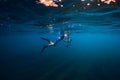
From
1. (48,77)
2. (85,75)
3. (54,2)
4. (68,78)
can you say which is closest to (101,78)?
(85,75)

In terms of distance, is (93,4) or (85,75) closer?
(93,4)

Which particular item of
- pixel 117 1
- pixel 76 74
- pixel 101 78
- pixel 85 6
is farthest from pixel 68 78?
pixel 117 1

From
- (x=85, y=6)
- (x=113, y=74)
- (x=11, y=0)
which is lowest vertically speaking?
(x=113, y=74)

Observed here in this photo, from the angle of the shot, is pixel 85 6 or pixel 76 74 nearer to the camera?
pixel 85 6

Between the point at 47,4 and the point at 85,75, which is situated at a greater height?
the point at 47,4

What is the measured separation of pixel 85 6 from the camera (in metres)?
13.6

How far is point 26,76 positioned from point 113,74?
9.15m

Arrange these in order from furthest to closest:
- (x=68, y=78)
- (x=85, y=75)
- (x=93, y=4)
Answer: (x=85, y=75) → (x=68, y=78) → (x=93, y=4)

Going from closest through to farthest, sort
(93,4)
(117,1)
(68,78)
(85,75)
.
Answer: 1. (117,1)
2. (93,4)
3. (68,78)
4. (85,75)

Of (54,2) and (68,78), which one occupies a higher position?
(54,2)

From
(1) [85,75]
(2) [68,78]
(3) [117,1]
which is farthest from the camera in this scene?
(1) [85,75]

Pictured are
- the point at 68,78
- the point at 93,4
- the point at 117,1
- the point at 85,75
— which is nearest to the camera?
the point at 117,1

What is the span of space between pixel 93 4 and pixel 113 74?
813 centimetres

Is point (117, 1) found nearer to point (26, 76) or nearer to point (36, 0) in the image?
point (36, 0)
